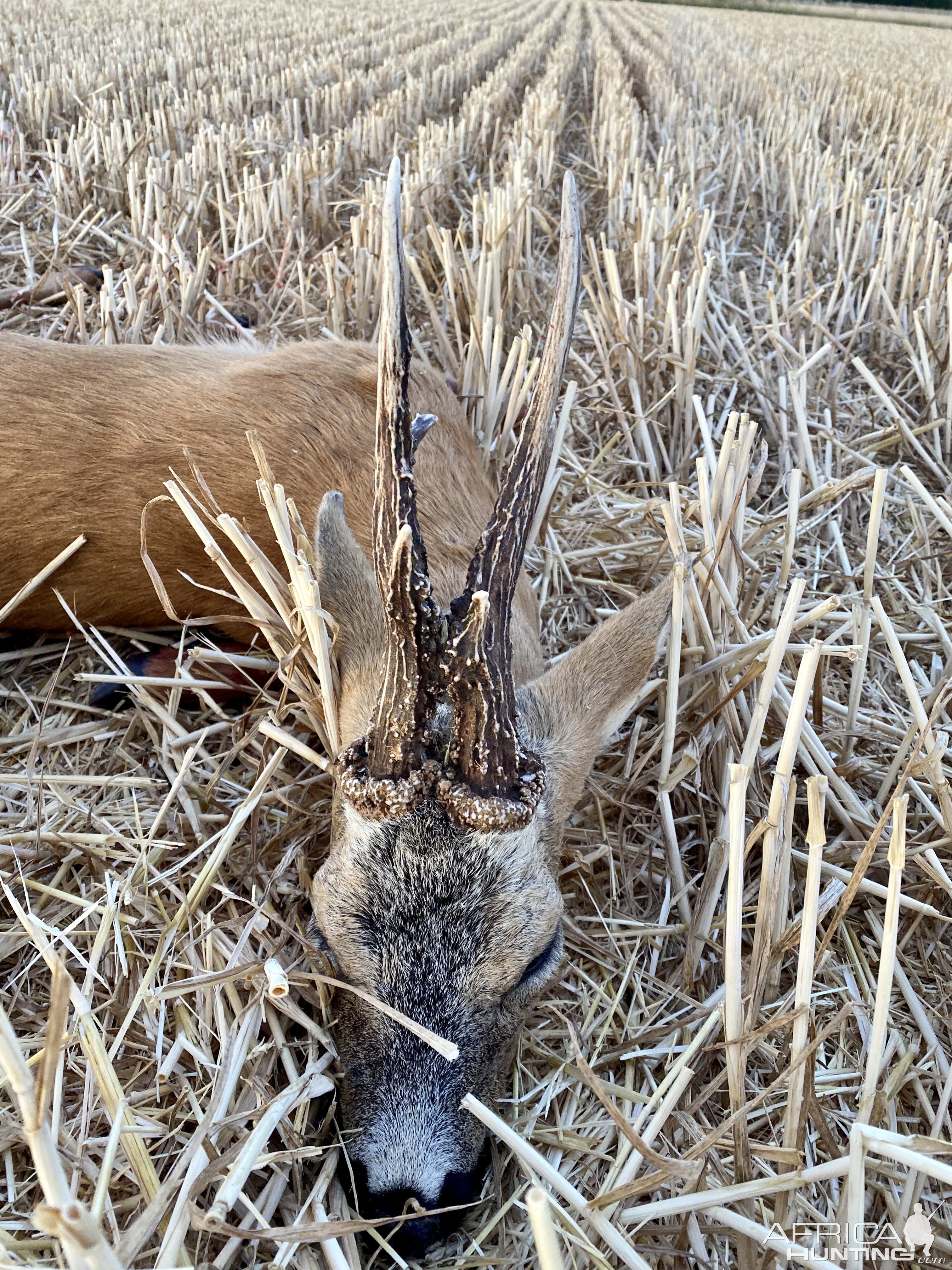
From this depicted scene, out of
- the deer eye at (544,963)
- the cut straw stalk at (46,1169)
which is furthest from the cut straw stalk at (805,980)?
the cut straw stalk at (46,1169)

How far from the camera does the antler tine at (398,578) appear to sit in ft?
5.84

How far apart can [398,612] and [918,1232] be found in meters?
1.47

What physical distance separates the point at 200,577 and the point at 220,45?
10062mm

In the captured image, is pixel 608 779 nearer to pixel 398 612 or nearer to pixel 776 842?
pixel 776 842

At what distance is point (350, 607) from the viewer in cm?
225

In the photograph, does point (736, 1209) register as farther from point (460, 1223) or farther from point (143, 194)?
point (143, 194)

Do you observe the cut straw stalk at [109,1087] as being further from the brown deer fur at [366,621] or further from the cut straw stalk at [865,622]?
the cut straw stalk at [865,622]

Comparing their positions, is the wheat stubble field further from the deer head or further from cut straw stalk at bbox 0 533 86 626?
cut straw stalk at bbox 0 533 86 626

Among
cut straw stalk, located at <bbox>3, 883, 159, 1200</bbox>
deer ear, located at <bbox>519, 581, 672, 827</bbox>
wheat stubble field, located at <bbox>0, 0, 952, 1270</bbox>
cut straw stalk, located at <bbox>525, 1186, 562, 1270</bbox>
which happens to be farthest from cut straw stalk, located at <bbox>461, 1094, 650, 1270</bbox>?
deer ear, located at <bbox>519, 581, 672, 827</bbox>

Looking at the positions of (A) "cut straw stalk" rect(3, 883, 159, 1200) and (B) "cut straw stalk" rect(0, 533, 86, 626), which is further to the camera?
(B) "cut straw stalk" rect(0, 533, 86, 626)

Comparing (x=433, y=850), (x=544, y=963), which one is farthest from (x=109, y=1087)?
(x=544, y=963)

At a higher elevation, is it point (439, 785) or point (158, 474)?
point (158, 474)

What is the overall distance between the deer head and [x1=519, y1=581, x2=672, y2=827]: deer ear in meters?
0.18

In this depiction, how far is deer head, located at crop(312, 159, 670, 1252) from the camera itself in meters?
1.74
